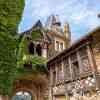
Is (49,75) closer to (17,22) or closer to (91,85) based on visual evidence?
(91,85)

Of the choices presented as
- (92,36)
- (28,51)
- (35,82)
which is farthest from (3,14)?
(35,82)

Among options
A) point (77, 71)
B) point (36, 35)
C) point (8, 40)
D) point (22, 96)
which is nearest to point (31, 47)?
point (36, 35)

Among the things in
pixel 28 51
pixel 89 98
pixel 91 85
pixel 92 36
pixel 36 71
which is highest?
pixel 28 51

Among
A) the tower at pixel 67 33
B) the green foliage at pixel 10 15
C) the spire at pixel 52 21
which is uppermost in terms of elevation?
the spire at pixel 52 21

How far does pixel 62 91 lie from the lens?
14609 millimetres

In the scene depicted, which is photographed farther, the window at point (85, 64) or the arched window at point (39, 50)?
the arched window at point (39, 50)

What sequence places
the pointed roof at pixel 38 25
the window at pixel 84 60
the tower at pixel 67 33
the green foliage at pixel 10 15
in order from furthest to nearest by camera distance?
1. the tower at pixel 67 33
2. the pointed roof at pixel 38 25
3. the window at pixel 84 60
4. the green foliage at pixel 10 15

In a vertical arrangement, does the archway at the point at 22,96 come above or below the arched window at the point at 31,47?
below

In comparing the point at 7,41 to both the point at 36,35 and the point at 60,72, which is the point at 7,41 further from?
the point at 36,35

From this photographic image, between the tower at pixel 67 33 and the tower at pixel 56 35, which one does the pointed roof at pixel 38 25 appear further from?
the tower at pixel 67 33

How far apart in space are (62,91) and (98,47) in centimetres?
476

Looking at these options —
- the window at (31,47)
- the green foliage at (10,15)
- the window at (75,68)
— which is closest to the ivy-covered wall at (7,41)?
the green foliage at (10,15)

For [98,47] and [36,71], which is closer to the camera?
[98,47]

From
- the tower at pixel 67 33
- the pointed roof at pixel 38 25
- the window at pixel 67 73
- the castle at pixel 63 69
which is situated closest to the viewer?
the castle at pixel 63 69
